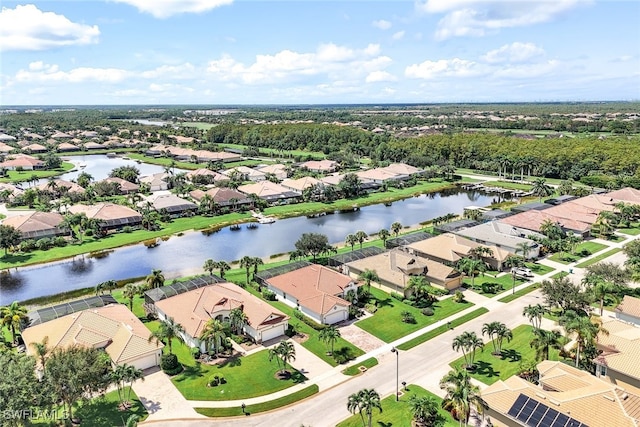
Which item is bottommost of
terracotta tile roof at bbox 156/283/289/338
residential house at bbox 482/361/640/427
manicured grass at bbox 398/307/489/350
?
manicured grass at bbox 398/307/489/350

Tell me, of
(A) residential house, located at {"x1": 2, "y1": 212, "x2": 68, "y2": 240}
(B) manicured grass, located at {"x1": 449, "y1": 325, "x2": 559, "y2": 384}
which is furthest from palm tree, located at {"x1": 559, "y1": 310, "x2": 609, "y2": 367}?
(A) residential house, located at {"x1": 2, "y1": 212, "x2": 68, "y2": 240}

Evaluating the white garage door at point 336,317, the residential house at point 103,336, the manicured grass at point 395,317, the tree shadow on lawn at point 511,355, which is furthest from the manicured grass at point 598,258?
the residential house at point 103,336

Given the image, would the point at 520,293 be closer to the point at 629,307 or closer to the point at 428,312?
the point at 629,307

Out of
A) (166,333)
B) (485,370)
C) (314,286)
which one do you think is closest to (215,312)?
(166,333)

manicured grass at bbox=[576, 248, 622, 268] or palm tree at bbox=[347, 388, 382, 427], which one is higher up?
palm tree at bbox=[347, 388, 382, 427]

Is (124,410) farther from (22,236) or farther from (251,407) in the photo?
(22,236)

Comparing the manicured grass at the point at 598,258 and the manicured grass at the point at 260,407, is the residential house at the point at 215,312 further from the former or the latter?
the manicured grass at the point at 598,258

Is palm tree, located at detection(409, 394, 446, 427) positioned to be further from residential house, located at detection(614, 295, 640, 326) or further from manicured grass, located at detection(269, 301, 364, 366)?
residential house, located at detection(614, 295, 640, 326)
